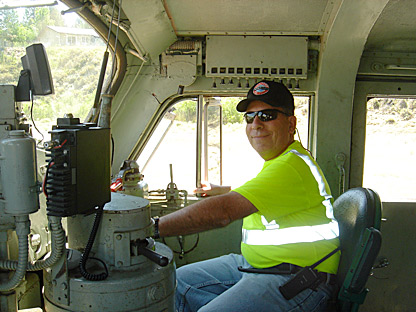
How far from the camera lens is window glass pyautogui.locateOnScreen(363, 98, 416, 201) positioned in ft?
11.0

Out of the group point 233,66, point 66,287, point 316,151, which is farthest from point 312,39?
point 66,287

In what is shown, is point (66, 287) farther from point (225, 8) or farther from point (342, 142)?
point (342, 142)

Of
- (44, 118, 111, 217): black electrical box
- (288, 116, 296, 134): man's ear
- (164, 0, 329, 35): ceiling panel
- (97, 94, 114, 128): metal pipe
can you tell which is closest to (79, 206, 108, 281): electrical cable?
(44, 118, 111, 217): black electrical box

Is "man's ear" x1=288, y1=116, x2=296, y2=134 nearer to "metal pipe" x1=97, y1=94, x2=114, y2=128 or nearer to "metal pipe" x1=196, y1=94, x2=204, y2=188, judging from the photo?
"metal pipe" x1=97, y1=94, x2=114, y2=128

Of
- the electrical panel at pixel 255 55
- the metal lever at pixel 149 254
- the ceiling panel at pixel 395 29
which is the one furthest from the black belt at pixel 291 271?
the ceiling panel at pixel 395 29

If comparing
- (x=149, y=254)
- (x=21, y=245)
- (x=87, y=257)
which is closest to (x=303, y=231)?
(x=149, y=254)

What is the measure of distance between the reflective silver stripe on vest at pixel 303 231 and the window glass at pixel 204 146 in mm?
1424

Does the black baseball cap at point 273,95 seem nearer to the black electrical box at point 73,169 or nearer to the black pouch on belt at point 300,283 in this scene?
the black pouch on belt at point 300,283

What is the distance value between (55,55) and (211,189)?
154 centimetres

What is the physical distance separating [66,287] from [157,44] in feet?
6.69

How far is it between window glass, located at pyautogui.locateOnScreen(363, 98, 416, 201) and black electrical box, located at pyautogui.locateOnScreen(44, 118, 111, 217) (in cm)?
252

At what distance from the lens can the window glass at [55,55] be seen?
239 cm

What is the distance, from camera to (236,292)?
1.84 metres

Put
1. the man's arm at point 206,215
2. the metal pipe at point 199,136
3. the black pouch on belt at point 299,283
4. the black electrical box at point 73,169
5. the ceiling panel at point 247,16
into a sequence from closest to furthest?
the black electrical box at point 73,169 < the man's arm at point 206,215 < the black pouch on belt at point 299,283 < the ceiling panel at point 247,16 < the metal pipe at point 199,136
